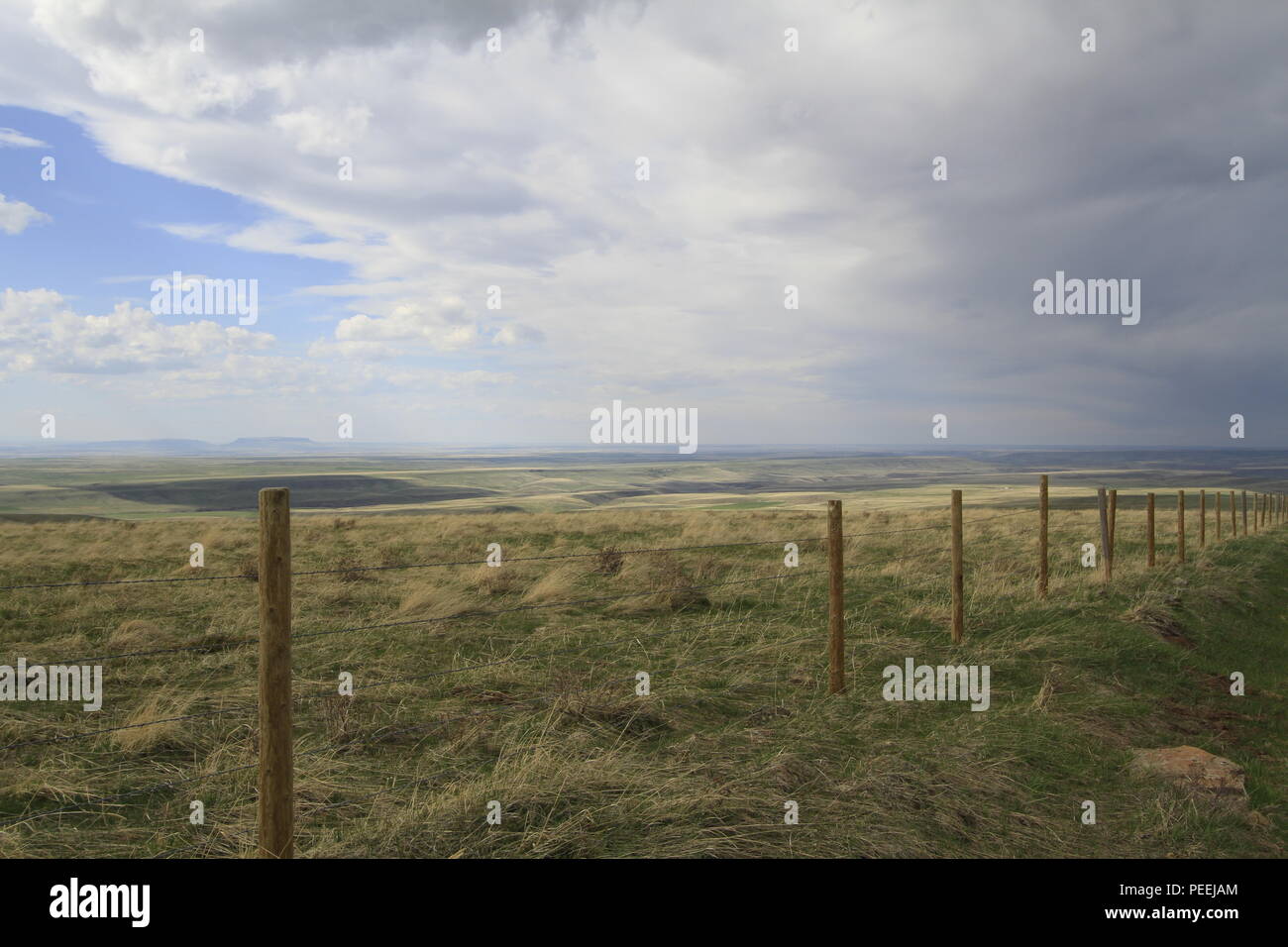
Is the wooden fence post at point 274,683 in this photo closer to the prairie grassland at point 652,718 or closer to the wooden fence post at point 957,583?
the prairie grassland at point 652,718

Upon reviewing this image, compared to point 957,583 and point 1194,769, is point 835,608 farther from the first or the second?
point 1194,769

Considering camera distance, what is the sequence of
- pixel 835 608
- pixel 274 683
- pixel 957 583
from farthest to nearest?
1. pixel 957 583
2. pixel 835 608
3. pixel 274 683

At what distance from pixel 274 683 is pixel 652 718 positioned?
11.4 ft

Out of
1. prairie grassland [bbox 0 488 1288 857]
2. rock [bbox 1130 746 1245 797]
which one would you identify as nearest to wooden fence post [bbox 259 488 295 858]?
prairie grassland [bbox 0 488 1288 857]

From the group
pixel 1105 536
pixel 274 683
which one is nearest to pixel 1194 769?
pixel 274 683

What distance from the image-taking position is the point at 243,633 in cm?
923

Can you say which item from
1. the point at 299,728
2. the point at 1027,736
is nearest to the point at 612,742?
the point at 299,728

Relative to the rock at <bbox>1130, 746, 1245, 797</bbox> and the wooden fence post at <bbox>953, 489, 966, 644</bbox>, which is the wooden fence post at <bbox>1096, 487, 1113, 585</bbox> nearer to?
the wooden fence post at <bbox>953, 489, 966, 644</bbox>

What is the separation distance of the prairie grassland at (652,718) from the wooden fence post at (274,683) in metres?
0.34

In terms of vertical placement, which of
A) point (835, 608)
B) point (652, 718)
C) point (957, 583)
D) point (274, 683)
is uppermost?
point (274, 683)

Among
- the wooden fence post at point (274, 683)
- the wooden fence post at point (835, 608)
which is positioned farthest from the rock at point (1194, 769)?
the wooden fence post at point (274, 683)

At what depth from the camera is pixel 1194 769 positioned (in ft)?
18.5

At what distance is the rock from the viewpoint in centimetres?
541

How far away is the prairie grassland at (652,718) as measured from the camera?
14.8 ft
